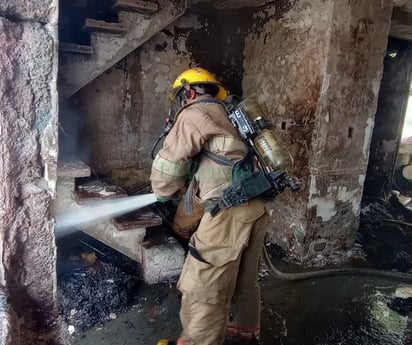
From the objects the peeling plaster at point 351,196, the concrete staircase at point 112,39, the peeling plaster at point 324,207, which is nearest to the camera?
the concrete staircase at point 112,39

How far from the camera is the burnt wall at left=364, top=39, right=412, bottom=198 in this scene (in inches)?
238

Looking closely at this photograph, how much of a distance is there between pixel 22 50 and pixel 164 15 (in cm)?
276

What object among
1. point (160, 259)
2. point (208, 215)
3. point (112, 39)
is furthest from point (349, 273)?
point (112, 39)

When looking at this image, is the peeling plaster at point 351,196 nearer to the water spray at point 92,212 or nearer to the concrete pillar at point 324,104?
the concrete pillar at point 324,104

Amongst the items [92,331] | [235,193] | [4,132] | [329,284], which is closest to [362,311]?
[329,284]

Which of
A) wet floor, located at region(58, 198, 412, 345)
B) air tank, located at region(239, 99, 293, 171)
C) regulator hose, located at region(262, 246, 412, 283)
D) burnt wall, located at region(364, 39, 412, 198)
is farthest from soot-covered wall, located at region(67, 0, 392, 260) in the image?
burnt wall, located at region(364, 39, 412, 198)

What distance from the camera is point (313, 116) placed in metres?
3.78

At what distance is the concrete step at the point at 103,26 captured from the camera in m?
3.30

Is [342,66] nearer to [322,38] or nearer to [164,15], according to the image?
[322,38]

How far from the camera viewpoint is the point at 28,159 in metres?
1.27

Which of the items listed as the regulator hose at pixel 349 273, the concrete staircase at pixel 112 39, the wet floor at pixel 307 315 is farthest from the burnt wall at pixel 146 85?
the regulator hose at pixel 349 273

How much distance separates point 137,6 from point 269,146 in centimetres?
222

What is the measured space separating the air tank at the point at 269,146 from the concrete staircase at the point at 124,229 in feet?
4.86

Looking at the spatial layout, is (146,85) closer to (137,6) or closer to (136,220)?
(137,6)
